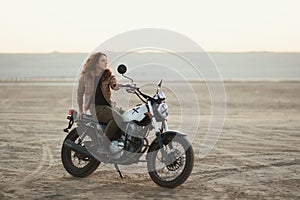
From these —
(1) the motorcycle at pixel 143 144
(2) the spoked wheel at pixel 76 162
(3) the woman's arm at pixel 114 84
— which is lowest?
(2) the spoked wheel at pixel 76 162

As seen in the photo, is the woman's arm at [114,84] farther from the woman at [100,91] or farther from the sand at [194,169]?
the sand at [194,169]

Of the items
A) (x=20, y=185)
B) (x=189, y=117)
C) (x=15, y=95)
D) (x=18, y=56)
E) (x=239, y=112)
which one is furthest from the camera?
(x=18, y=56)

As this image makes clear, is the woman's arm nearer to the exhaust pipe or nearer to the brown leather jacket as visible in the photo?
the brown leather jacket

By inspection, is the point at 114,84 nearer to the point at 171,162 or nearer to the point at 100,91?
the point at 100,91

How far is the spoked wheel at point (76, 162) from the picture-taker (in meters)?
8.84

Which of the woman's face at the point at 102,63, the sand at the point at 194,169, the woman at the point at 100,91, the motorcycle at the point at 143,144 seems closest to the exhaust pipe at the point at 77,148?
the motorcycle at the point at 143,144

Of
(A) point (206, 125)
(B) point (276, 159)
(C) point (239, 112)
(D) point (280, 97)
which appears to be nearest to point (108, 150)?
(B) point (276, 159)

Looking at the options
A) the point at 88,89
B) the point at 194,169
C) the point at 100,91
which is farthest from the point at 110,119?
the point at 194,169

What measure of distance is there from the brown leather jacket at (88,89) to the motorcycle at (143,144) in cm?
25

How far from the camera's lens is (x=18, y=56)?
594 ft

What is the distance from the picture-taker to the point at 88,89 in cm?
856

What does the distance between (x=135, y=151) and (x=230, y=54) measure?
604 feet

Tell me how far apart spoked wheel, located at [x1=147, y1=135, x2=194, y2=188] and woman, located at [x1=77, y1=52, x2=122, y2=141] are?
2.35ft

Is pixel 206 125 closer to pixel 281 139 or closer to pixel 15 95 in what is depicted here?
pixel 281 139
